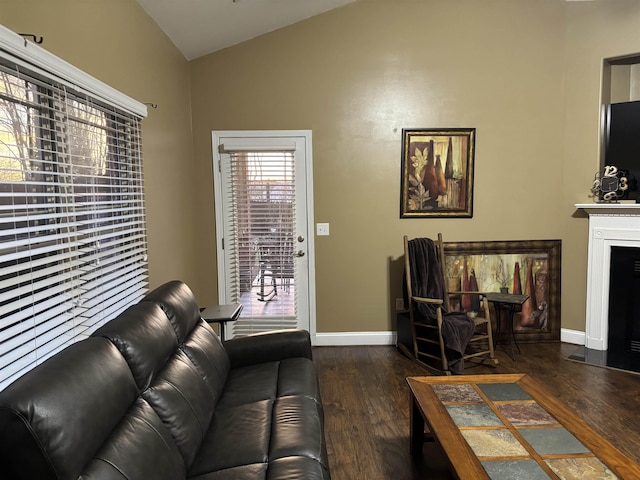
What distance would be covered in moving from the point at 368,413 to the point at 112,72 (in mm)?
2608

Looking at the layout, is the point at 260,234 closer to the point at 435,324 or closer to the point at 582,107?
the point at 435,324

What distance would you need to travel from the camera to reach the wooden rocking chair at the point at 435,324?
3381 millimetres

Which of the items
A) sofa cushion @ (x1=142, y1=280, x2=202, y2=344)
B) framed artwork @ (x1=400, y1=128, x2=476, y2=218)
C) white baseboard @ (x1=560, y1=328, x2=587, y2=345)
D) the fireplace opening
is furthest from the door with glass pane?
the fireplace opening

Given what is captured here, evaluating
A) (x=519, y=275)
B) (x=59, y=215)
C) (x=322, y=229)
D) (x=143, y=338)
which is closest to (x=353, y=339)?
(x=322, y=229)

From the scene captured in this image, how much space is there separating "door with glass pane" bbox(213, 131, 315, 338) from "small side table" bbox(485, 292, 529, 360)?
1.67 metres

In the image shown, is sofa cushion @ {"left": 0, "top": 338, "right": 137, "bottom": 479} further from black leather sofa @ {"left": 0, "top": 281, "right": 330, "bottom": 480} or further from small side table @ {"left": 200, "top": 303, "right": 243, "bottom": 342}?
small side table @ {"left": 200, "top": 303, "right": 243, "bottom": 342}

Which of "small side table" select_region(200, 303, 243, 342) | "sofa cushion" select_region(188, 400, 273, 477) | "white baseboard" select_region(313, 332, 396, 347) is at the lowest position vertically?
"white baseboard" select_region(313, 332, 396, 347)

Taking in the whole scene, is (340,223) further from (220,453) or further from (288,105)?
(220,453)

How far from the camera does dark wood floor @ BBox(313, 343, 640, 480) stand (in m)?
2.31

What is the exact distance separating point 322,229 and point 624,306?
275cm

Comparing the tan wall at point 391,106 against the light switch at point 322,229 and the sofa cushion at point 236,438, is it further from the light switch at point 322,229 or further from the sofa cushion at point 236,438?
the sofa cushion at point 236,438

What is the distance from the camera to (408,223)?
13.3 ft

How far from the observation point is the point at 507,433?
5.85 feet

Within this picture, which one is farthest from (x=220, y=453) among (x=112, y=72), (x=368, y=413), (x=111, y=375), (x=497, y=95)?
(x=497, y=95)
